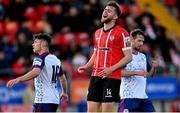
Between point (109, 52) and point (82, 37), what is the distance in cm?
1041

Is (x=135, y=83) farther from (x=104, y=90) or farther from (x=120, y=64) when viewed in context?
(x=120, y=64)

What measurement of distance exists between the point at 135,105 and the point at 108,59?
1205 millimetres

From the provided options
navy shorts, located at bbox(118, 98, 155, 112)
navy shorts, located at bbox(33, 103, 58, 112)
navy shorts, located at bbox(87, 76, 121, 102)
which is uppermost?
navy shorts, located at bbox(87, 76, 121, 102)

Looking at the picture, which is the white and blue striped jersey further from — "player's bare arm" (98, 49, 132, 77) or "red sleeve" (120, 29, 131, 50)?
Answer: "red sleeve" (120, 29, 131, 50)

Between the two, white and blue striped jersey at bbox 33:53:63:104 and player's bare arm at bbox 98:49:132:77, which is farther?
white and blue striped jersey at bbox 33:53:63:104

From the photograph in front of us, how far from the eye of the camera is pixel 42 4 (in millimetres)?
22344

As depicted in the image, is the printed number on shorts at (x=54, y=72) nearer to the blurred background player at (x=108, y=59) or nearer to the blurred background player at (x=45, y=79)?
the blurred background player at (x=45, y=79)

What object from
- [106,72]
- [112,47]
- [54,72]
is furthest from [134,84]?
[54,72]

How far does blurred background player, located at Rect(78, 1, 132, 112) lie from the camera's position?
37.6 ft

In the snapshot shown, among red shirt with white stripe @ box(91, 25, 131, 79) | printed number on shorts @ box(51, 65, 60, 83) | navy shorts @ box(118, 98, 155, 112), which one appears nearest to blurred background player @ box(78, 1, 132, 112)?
red shirt with white stripe @ box(91, 25, 131, 79)

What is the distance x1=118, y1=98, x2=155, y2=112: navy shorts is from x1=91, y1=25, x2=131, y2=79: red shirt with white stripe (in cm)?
86

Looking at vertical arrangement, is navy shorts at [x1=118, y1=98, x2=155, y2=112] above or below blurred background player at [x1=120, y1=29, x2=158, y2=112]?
below

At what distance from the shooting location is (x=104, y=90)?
11.5 meters

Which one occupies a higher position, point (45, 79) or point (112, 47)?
point (112, 47)
